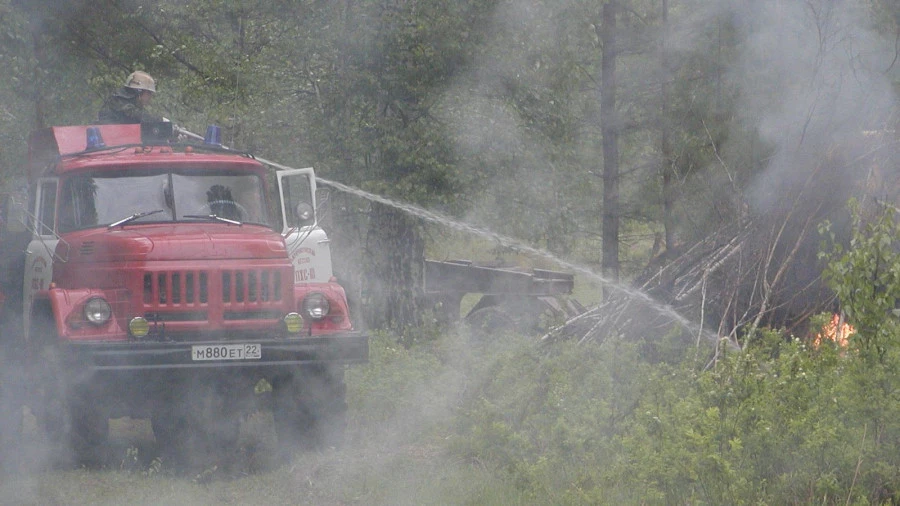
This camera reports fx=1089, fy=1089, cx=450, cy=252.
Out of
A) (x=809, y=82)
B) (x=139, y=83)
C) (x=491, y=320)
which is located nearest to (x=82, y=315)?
(x=139, y=83)

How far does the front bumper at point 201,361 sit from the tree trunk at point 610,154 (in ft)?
19.4

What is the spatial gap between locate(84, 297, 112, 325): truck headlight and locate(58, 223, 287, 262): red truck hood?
39 centimetres

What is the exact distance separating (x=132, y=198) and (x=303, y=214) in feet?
4.75

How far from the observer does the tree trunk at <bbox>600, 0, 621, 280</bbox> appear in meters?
13.5

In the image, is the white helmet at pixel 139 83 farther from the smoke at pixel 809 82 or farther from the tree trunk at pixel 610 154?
the tree trunk at pixel 610 154

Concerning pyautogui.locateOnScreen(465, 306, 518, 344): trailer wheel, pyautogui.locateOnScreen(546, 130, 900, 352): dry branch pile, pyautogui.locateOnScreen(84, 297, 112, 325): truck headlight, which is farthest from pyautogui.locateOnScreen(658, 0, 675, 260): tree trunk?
pyautogui.locateOnScreen(84, 297, 112, 325): truck headlight

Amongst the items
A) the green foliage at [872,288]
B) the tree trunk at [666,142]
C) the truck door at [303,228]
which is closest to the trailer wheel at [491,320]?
the tree trunk at [666,142]

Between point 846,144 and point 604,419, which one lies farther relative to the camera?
point 846,144

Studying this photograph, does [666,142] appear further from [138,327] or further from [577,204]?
[138,327]

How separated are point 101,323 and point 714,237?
503 centimetres

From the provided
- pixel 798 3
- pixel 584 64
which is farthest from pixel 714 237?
pixel 584 64

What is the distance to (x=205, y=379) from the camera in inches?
315

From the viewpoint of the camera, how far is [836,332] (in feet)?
25.4

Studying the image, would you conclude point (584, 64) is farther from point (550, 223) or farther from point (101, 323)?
point (101, 323)
